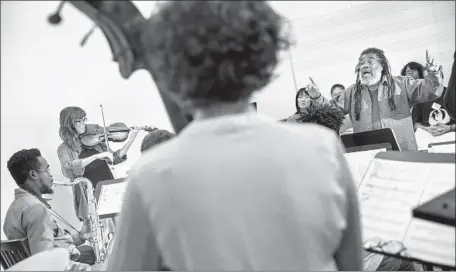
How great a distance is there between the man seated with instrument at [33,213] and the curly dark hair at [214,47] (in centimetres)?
115

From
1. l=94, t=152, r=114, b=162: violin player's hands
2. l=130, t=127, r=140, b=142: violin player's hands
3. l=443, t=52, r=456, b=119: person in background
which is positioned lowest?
l=94, t=152, r=114, b=162: violin player's hands

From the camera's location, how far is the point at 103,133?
4.13 meters

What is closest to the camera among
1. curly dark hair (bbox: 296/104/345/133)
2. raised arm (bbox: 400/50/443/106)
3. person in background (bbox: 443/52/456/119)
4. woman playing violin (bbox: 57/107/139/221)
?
person in background (bbox: 443/52/456/119)

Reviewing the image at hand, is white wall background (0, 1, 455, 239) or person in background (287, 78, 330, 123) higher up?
white wall background (0, 1, 455, 239)

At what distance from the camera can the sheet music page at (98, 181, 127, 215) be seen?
7.34 feet

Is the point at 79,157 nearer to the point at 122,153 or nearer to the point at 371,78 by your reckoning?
the point at 122,153

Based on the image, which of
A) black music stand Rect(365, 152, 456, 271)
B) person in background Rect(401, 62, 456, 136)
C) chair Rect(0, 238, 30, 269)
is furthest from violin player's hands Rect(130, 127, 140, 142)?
black music stand Rect(365, 152, 456, 271)

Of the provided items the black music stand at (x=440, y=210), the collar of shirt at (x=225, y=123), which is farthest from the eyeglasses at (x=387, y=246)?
the collar of shirt at (x=225, y=123)

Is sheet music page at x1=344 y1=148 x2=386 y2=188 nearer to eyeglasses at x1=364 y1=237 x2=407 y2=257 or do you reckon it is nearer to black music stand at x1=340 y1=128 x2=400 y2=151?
eyeglasses at x1=364 y1=237 x2=407 y2=257

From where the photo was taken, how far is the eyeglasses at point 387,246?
36.1 inches

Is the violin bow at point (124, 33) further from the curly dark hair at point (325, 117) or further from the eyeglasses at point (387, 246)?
the curly dark hair at point (325, 117)

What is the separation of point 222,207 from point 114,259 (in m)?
0.16

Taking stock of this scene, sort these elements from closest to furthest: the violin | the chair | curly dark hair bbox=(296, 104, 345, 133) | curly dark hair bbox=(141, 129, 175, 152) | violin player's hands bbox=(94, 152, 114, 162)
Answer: the chair, curly dark hair bbox=(296, 104, 345, 133), curly dark hair bbox=(141, 129, 175, 152), violin player's hands bbox=(94, 152, 114, 162), the violin

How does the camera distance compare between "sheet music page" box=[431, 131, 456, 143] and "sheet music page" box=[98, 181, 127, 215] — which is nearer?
"sheet music page" box=[98, 181, 127, 215]
